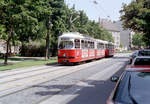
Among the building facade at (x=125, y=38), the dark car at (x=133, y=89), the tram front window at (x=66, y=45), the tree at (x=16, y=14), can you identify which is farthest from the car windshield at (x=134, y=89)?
the building facade at (x=125, y=38)

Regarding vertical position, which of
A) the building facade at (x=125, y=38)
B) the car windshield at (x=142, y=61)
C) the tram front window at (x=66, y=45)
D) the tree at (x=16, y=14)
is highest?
the building facade at (x=125, y=38)

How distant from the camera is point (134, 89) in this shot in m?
3.79

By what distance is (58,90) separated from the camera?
908 centimetres

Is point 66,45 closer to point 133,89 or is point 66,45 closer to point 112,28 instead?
point 133,89

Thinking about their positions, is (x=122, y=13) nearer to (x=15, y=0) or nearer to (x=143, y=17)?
(x=143, y=17)

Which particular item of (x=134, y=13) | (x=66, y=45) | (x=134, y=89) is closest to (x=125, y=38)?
(x=134, y=13)

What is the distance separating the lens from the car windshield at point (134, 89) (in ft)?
11.0

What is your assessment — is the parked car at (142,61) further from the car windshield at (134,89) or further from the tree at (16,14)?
the tree at (16,14)

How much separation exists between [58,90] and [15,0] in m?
14.5

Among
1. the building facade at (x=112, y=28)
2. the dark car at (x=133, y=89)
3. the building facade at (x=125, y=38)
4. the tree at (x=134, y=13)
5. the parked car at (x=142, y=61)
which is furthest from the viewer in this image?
the building facade at (x=125, y=38)

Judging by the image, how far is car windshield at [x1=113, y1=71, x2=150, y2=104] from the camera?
334cm

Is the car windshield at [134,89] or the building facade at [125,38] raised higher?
the building facade at [125,38]

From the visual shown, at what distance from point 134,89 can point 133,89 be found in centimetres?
2

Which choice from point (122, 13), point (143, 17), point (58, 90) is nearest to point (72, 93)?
point (58, 90)
